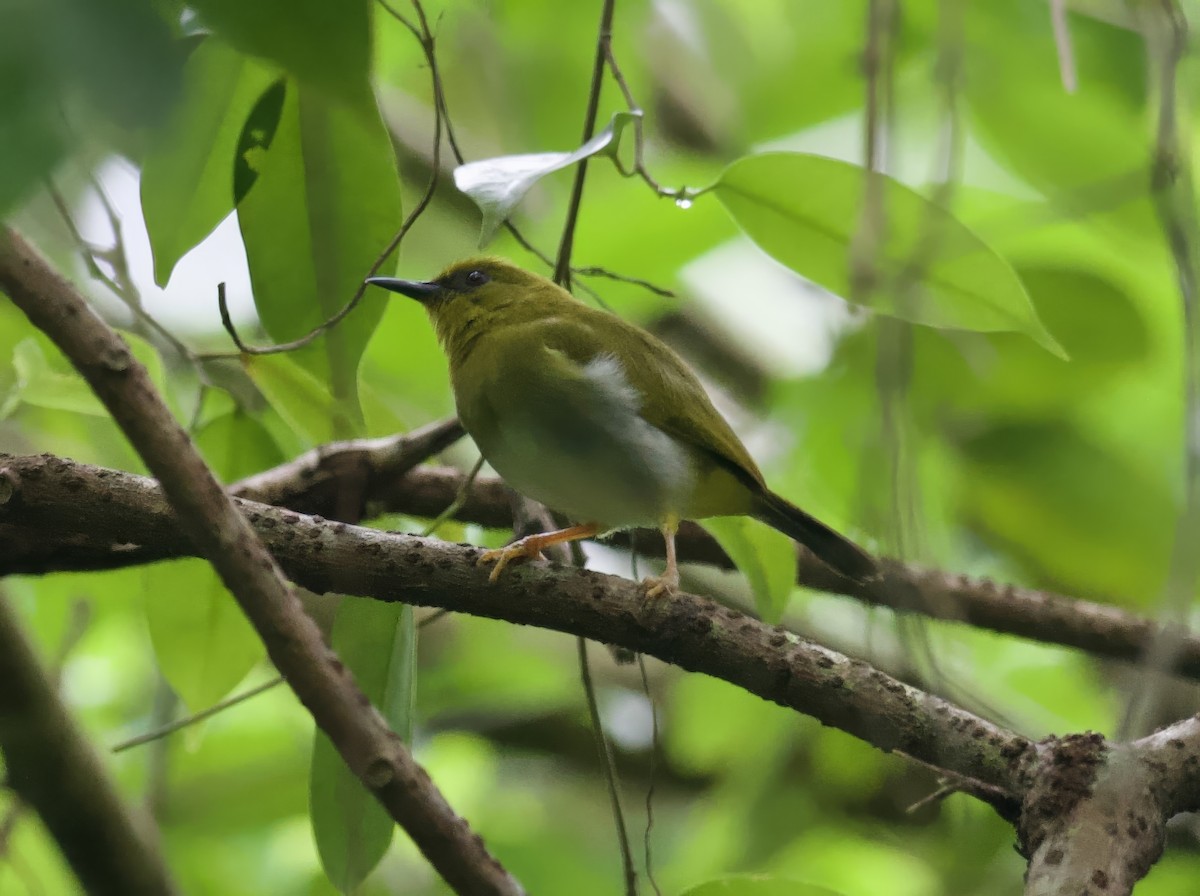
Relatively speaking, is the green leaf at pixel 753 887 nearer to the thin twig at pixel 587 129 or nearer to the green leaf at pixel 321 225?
the green leaf at pixel 321 225

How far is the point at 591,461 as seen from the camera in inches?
94.2

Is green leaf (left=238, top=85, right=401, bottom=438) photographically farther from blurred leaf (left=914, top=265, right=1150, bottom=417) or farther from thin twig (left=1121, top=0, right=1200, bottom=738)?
blurred leaf (left=914, top=265, right=1150, bottom=417)

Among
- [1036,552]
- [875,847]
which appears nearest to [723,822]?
[875,847]

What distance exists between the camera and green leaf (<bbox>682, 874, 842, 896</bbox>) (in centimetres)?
164

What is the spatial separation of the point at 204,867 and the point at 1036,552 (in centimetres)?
247

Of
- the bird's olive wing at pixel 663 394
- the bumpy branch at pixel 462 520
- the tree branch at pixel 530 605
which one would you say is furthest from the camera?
the bird's olive wing at pixel 663 394

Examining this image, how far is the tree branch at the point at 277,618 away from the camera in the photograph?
1.09m

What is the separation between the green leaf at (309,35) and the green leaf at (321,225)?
0.72m

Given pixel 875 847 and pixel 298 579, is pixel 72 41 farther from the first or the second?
pixel 875 847

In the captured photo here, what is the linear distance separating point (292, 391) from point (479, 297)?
0.83 metres

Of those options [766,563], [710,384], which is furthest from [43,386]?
[710,384]

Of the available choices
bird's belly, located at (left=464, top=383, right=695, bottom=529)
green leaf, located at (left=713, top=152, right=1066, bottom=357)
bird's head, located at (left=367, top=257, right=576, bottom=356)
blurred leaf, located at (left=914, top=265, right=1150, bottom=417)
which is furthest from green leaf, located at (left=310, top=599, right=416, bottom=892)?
blurred leaf, located at (left=914, top=265, right=1150, bottom=417)

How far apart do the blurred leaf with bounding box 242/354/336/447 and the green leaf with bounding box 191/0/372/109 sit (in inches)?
44.8

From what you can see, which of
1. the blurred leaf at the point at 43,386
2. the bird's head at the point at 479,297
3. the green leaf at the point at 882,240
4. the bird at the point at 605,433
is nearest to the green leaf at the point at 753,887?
the bird at the point at 605,433
